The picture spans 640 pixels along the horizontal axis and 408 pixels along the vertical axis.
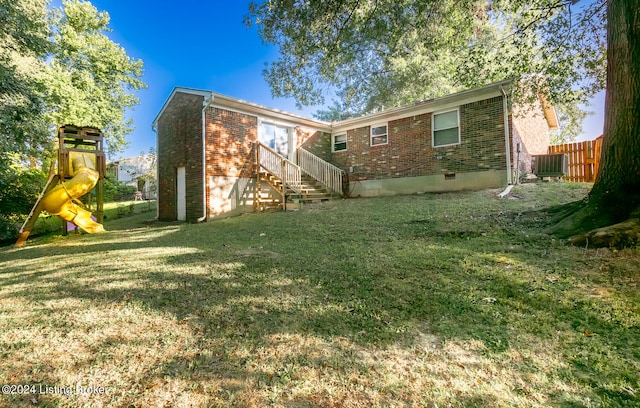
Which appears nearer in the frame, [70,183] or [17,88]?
[70,183]

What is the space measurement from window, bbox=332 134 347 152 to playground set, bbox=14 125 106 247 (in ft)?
30.4

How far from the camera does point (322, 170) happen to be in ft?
41.9

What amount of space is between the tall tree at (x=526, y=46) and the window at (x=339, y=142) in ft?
14.7

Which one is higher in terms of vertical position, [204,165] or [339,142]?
[339,142]

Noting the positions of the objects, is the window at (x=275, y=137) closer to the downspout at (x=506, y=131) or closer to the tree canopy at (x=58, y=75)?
the tree canopy at (x=58, y=75)

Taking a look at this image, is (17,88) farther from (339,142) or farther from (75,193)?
(339,142)

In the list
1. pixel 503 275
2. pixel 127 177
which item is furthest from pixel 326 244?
pixel 127 177

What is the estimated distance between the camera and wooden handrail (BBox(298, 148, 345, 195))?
12586 mm

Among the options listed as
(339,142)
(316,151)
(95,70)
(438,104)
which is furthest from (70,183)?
(95,70)

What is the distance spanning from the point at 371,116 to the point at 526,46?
5925 mm

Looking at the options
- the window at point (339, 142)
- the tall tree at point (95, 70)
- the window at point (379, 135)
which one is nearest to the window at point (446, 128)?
the window at point (379, 135)

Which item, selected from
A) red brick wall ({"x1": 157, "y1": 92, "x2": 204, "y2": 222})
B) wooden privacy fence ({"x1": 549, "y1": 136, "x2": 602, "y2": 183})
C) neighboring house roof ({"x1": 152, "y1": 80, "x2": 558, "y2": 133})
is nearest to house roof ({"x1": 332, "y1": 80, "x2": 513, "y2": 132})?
neighboring house roof ({"x1": 152, "y1": 80, "x2": 558, "y2": 133})

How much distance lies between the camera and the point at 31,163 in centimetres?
1524

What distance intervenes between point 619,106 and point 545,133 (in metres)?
12.6
